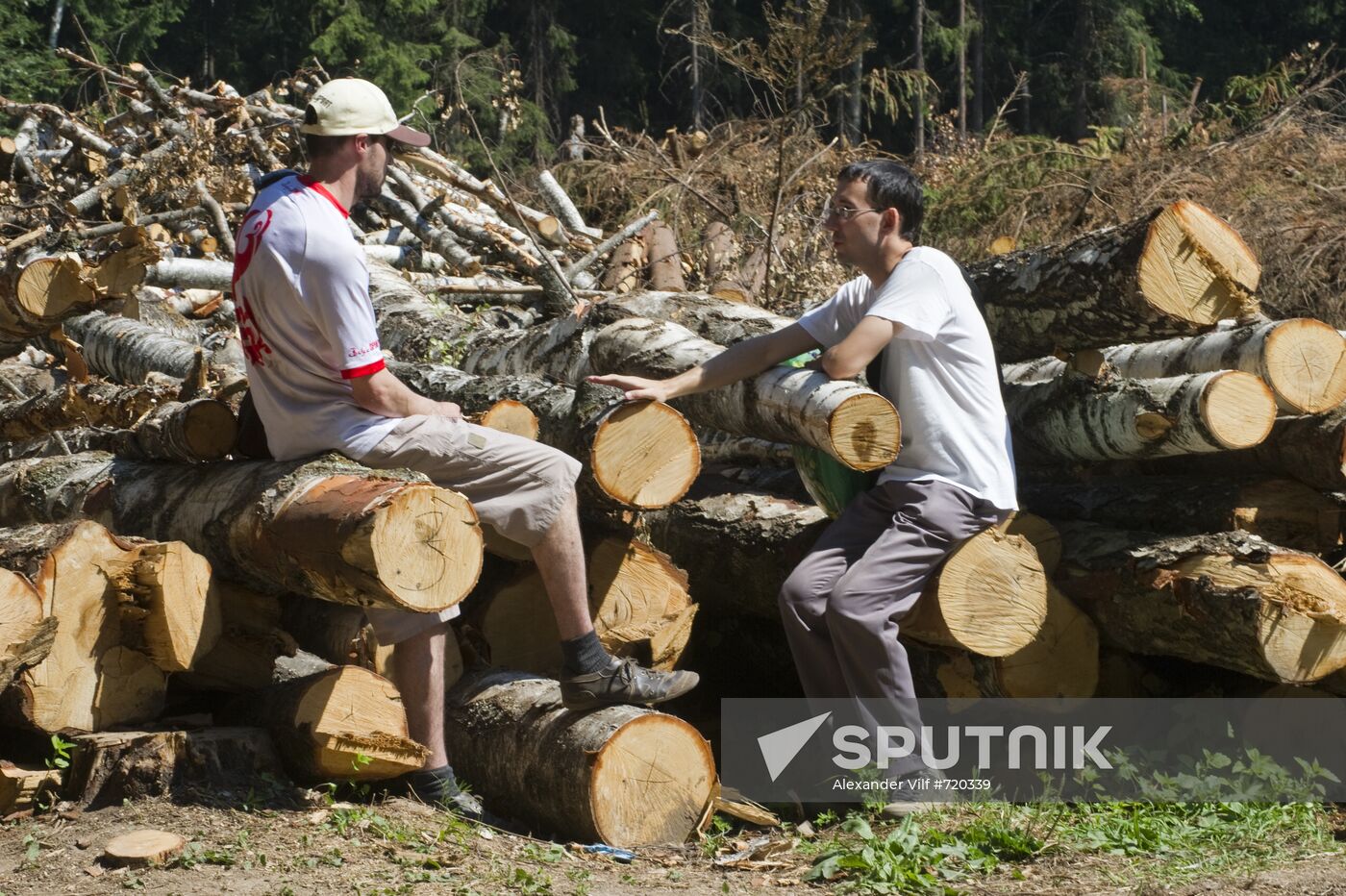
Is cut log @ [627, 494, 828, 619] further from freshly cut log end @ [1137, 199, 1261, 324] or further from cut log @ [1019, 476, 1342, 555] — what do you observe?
freshly cut log end @ [1137, 199, 1261, 324]

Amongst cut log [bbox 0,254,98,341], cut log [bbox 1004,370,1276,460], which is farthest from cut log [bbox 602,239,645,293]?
cut log [bbox 1004,370,1276,460]

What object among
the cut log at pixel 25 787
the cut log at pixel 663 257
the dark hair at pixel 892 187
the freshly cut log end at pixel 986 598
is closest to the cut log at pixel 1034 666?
the freshly cut log end at pixel 986 598

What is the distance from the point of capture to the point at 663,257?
9.89m

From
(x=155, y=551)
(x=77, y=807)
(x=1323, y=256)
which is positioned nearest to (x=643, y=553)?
(x=155, y=551)

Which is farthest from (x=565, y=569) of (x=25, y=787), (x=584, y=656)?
(x=25, y=787)

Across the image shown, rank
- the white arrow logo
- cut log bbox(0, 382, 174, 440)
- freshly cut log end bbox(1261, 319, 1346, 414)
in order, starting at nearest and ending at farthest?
the white arrow logo
freshly cut log end bbox(1261, 319, 1346, 414)
cut log bbox(0, 382, 174, 440)

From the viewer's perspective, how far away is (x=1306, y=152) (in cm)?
1098

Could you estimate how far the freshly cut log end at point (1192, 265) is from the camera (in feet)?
14.5

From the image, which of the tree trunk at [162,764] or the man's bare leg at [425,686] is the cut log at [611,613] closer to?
the man's bare leg at [425,686]

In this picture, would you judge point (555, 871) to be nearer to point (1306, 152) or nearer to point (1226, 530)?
point (1226, 530)

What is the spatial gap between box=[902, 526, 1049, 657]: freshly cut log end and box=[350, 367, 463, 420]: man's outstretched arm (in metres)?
1.57

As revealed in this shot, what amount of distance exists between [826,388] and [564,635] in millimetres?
1059

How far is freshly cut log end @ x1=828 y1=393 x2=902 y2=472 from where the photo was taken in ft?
13.3

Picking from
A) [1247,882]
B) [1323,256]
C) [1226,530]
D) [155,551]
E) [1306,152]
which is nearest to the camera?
[1247,882]
